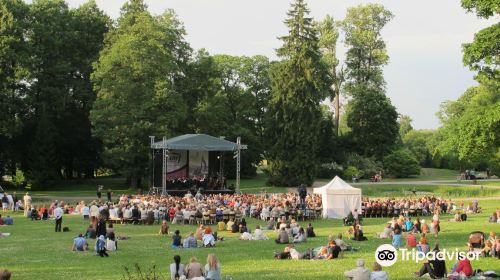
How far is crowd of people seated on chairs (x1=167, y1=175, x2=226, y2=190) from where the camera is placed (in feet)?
143

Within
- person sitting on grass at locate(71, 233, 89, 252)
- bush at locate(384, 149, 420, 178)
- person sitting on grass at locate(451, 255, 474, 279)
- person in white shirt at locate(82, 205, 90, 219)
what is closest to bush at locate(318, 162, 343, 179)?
bush at locate(384, 149, 420, 178)

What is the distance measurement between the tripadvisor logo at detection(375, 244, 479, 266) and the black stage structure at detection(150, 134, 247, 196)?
2547 cm

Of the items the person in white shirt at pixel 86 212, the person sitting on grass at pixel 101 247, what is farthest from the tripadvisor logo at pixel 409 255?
the person in white shirt at pixel 86 212

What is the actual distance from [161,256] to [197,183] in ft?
87.6

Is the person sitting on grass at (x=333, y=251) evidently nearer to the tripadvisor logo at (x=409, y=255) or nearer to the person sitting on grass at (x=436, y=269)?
the tripadvisor logo at (x=409, y=255)

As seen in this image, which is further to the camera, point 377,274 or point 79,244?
point 79,244

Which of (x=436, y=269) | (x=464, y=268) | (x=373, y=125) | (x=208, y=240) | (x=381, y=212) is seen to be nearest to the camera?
(x=464, y=268)

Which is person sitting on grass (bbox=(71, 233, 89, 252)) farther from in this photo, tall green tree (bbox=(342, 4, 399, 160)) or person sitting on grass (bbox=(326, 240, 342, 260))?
tall green tree (bbox=(342, 4, 399, 160))

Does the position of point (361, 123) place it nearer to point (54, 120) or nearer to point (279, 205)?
point (54, 120)

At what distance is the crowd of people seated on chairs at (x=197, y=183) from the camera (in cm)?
4351

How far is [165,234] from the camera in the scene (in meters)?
23.1

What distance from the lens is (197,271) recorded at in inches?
495

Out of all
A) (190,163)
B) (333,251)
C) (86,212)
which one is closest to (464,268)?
(333,251)

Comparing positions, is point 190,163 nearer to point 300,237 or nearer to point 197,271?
point 300,237
